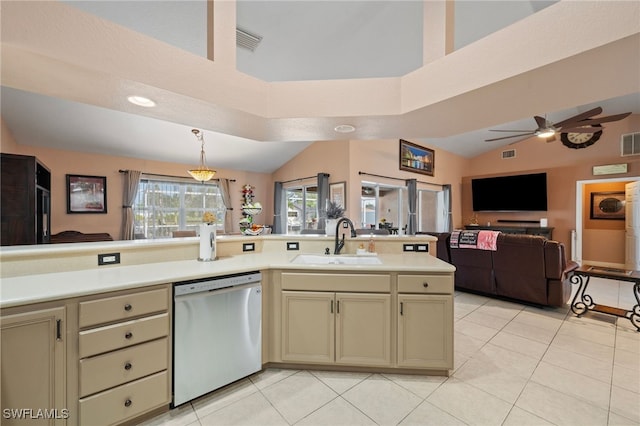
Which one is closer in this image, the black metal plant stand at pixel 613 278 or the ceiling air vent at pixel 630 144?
the black metal plant stand at pixel 613 278

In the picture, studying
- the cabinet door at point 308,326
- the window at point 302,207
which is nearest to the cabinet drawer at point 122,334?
the cabinet door at point 308,326

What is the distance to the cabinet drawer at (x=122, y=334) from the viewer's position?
1.35 metres

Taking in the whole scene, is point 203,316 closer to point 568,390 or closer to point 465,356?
point 465,356

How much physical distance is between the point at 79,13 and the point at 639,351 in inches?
190

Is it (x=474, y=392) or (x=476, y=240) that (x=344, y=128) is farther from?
(x=476, y=240)

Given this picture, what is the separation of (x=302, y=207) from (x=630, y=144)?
755 cm

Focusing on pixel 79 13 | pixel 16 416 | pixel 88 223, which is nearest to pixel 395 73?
pixel 79 13

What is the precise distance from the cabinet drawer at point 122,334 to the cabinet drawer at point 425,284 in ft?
5.36

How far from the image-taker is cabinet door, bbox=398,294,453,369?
6.22ft

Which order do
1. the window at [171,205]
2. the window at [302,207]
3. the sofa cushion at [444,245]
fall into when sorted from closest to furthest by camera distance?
1. the sofa cushion at [444,245]
2. the window at [171,205]
3. the window at [302,207]

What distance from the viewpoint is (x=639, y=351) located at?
2.30 m

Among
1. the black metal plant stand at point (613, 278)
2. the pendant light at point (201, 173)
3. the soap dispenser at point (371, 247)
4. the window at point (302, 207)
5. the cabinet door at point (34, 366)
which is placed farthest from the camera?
the window at point (302, 207)

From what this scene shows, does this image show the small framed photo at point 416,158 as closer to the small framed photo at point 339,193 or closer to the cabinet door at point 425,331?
the small framed photo at point 339,193

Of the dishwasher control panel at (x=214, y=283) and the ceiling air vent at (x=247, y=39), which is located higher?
the ceiling air vent at (x=247, y=39)
